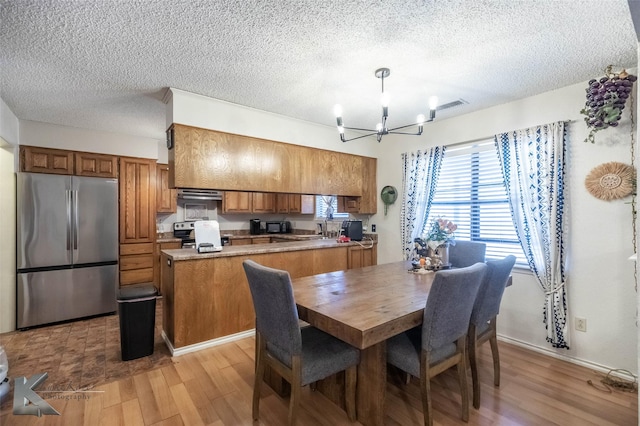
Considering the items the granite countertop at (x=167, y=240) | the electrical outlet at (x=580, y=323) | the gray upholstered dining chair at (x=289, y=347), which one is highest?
the granite countertop at (x=167, y=240)

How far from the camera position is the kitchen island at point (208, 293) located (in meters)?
2.65

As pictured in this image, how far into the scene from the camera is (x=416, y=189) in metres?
3.73

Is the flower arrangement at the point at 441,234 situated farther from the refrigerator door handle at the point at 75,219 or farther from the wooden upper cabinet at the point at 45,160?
the wooden upper cabinet at the point at 45,160

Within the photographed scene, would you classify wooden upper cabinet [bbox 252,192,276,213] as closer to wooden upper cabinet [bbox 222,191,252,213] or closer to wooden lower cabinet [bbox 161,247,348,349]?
wooden upper cabinet [bbox 222,191,252,213]

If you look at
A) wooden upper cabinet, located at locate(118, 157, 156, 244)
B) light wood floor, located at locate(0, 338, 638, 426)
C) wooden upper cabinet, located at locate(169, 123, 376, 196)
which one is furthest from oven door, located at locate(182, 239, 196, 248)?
light wood floor, located at locate(0, 338, 638, 426)

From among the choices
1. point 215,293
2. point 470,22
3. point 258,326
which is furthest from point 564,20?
point 215,293

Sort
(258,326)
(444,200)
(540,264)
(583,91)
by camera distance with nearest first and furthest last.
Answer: (258,326)
(583,91)
(540,264)
(444,200)

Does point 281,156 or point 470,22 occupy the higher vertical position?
point 470,22

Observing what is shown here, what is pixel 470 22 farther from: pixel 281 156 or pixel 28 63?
pixel 28 63

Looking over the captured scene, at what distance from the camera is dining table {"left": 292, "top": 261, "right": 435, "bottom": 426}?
1418mm

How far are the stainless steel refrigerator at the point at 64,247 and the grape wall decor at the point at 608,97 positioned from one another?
5.19 metres

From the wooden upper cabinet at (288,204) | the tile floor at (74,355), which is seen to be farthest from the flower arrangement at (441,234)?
the wooden upper cabinet at (288,204)

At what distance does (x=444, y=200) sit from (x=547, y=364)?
1892mm

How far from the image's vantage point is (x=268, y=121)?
338 centimetres
